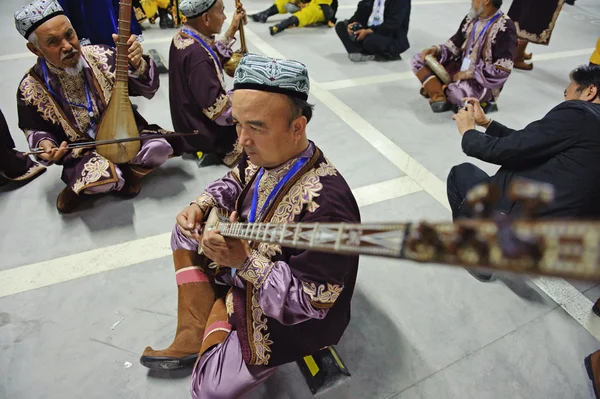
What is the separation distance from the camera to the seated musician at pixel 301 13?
228 inches

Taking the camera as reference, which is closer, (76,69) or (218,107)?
(76,69)

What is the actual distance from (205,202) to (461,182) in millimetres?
1500

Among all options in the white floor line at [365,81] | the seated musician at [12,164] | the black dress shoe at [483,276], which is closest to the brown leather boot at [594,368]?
the black dress shoe at [483,276]

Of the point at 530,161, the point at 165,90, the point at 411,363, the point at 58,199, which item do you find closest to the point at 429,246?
the point at 411,363

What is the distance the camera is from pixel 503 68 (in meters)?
3.50

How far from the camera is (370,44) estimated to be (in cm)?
487

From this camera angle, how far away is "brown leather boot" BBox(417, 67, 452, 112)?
3.98m

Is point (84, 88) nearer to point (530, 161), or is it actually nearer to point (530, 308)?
point (530, 161)

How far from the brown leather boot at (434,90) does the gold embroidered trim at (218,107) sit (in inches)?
90.3

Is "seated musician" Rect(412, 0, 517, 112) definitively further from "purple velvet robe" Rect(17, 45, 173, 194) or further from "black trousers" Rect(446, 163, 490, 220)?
"purple velvet robe" Rect(17, 45, 173, 194)

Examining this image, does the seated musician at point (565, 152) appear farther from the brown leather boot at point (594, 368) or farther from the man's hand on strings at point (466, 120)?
the brown leather boot at point (594, 368)

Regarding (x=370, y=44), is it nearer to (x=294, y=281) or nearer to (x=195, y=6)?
(x=195, y=6)

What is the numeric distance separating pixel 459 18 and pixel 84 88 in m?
6.50

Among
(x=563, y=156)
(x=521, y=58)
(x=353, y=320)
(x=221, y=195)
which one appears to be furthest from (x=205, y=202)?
(x=521, y=58)
